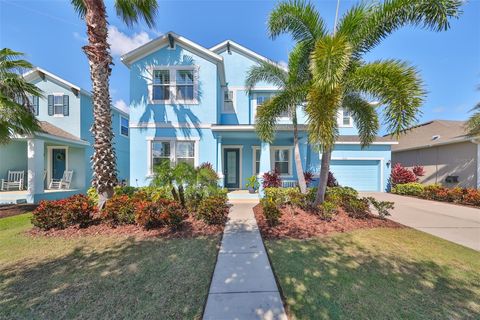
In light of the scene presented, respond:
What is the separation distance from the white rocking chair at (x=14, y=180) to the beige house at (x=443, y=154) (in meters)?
21.8

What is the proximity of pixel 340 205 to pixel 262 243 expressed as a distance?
4.06 m

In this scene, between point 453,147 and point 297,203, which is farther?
point 453,147

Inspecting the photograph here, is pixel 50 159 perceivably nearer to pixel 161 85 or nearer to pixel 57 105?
pixel 57 105

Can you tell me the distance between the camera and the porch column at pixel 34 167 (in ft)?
34.1

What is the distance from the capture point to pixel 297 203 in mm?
7781

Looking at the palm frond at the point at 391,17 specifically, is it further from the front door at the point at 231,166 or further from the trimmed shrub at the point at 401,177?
the trimmed shrub at the point at 401,177

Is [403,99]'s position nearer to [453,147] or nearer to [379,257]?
[379,257]

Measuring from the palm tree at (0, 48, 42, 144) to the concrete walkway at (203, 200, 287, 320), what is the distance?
8.77 meters

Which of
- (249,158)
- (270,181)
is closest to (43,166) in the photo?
(249,158)

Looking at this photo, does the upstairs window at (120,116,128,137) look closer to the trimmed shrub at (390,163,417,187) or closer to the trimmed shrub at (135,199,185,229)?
the trimmed shrub at (135,199,185,229)

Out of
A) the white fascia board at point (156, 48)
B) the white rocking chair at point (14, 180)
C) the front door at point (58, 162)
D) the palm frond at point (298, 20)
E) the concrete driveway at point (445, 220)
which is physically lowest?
the concrete driveway at point (445, 220)

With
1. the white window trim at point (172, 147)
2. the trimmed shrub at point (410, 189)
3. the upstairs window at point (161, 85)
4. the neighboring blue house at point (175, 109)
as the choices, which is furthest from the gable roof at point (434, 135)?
the upstairs window at point (161, 85)

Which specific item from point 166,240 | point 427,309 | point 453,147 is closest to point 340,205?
point 427,309

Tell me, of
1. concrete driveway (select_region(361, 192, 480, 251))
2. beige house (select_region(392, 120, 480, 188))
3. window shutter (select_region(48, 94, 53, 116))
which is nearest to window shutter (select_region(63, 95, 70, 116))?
window shutter (select_region(48, 94, 53, 116))
